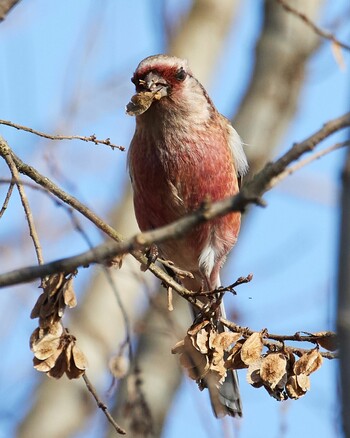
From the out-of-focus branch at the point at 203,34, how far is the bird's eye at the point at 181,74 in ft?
22.3

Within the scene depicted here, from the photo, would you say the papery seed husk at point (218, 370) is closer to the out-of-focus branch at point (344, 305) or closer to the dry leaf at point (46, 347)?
the dry leaf at point (46, 347)

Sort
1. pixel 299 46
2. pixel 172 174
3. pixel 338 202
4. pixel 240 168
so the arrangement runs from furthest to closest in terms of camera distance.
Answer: pixel 299 46 → pixel 240 168 → pixel 172 174 → pixel 338 202

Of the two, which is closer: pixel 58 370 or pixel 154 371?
pixel 58 370

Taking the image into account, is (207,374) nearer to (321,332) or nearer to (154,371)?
(321,332)

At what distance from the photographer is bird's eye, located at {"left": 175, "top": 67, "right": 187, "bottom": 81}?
518 centimetres

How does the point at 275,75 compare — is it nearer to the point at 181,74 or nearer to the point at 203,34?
the point at 203,34

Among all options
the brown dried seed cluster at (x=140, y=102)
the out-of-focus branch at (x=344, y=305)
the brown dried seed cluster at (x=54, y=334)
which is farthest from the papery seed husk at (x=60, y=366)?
the out-of-focus branch at (x=344, y=305)

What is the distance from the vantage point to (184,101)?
5.20m

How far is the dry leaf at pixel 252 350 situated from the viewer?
3504mm

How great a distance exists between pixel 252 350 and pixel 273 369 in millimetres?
107

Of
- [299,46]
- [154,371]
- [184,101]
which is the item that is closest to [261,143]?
[299,46]

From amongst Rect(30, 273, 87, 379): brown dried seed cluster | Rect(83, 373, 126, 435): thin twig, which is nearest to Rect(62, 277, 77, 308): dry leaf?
Rect(30, 273, 87, 379): brown dried seed cluster

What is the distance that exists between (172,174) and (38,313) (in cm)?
183

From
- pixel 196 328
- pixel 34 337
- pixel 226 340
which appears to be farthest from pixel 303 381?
pixel 34 337
